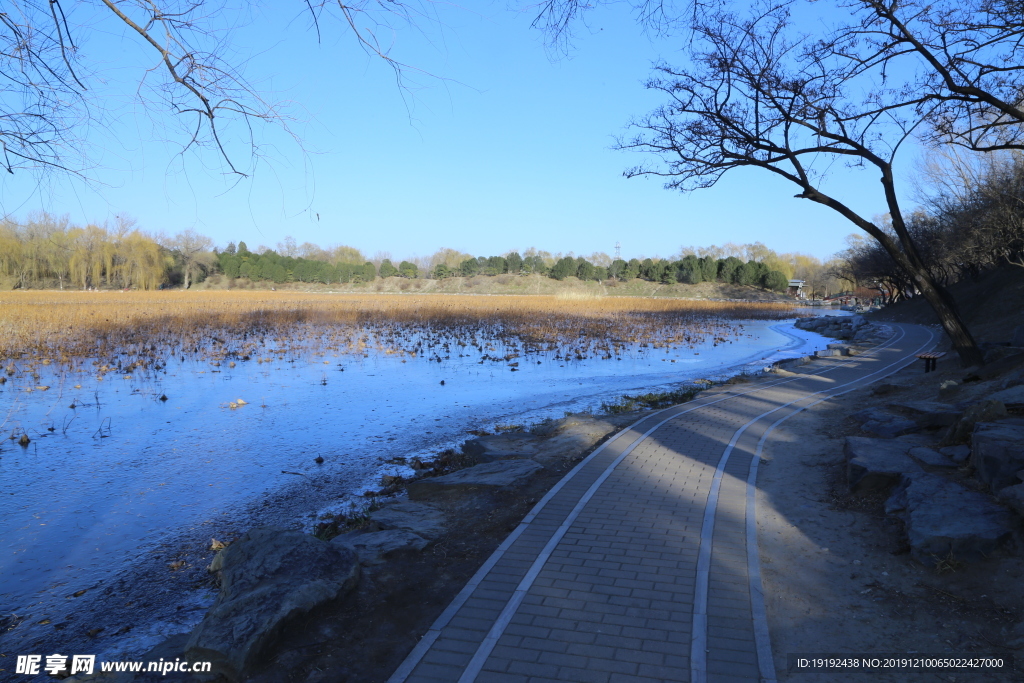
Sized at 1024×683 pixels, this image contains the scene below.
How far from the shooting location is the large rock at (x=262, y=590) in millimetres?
3973

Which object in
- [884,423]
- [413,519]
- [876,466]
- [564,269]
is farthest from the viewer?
[564,269]

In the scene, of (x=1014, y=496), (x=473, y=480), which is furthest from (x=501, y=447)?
(x=1014, y=496)

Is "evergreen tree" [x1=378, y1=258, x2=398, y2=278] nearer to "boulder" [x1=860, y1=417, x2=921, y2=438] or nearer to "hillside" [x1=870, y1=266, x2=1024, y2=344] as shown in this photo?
"hillside" [x1=870, y1=266, x2=1024, y2=344]

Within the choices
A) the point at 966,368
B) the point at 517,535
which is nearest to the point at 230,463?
the point at 517,535

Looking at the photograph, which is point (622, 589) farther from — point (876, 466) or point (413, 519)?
point (876, 466)

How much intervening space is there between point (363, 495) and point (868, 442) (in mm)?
6602

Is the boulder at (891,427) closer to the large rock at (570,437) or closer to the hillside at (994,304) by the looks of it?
the large rock at (570,437)

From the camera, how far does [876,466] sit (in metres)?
6.90

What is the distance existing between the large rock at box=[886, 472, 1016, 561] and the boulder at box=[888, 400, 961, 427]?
9.04ft

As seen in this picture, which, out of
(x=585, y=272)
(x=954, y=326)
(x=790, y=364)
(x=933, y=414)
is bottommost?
(x=790, y=364)

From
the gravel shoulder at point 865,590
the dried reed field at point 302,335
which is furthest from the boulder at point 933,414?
the dried reed field at point 302,335

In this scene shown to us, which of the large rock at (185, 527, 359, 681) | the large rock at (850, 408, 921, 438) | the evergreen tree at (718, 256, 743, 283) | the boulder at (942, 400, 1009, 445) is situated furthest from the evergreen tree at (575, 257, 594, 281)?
the large rock at (185, 527, 359, 681)

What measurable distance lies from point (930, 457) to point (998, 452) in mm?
1174

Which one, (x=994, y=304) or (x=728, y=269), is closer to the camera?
(x=994, y=304)
